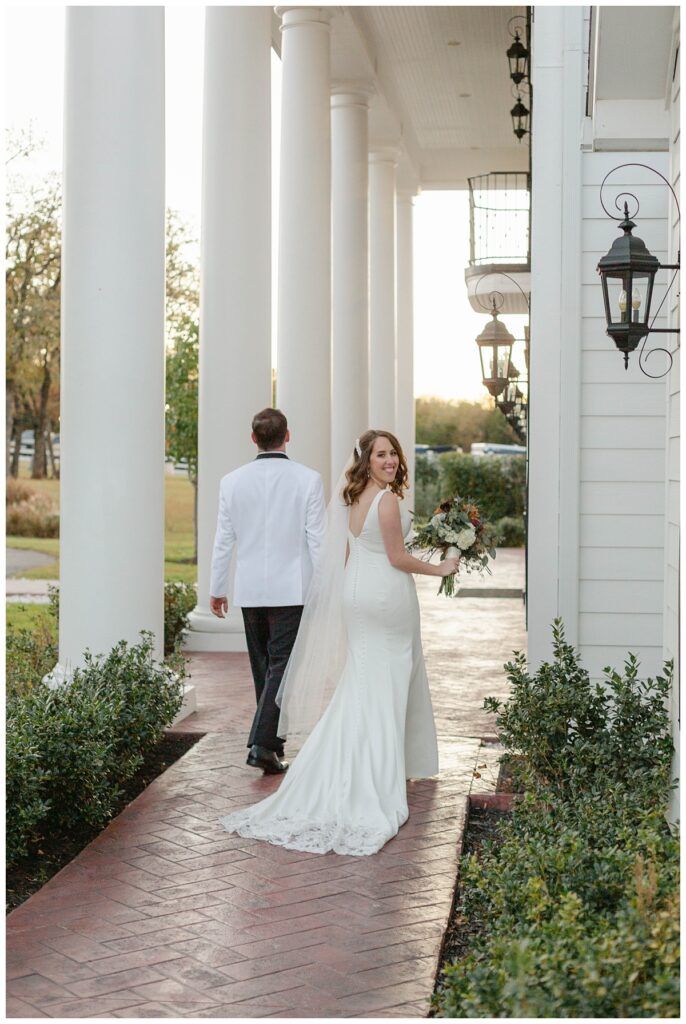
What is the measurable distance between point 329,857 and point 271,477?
7.87ft

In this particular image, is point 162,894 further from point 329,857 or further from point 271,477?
point 271,477

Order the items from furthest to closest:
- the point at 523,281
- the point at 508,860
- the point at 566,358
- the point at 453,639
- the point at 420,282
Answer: the point at 420,282, the point at 523,281, the point at 453,639, the point at 566,358, the point at 508,860

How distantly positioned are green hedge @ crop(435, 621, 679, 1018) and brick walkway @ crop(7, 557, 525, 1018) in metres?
0.30

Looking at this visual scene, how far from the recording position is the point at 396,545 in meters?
6.43

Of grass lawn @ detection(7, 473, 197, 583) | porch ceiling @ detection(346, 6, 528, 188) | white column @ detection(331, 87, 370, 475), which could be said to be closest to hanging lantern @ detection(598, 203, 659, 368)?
grass lawn @ detection(7, 473, 197, 583)

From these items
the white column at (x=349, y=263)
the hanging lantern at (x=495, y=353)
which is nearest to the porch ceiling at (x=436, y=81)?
the white column at (x=349, y=263)

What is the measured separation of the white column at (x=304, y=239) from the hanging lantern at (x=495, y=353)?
5.95 feet

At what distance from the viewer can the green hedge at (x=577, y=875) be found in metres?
2.95

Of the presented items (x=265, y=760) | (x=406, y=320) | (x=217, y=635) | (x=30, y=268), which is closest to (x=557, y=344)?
(x=265, y=760)

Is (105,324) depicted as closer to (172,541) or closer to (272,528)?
(272,528)

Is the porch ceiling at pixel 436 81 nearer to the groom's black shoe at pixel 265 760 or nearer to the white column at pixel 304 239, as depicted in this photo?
the white column at pixel 304 239

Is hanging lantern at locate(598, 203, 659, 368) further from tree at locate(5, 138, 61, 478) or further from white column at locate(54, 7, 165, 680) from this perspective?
tree at locate(5, 138, 61, 478)

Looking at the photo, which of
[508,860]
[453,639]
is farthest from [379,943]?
[453,639]

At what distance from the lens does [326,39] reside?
1311 cm
